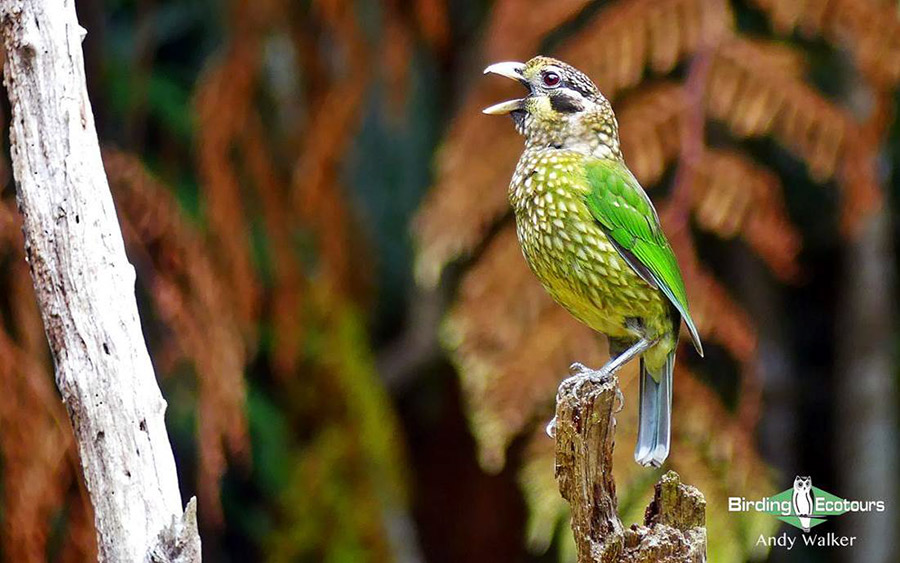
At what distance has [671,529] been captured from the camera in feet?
7.13

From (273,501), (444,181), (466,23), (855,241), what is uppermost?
(466,23)

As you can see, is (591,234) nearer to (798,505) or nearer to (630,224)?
(630,224)

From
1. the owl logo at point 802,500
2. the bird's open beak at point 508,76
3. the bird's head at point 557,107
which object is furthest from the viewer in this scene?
the owl logo at point 802,500

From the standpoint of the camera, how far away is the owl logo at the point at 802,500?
9.57ft

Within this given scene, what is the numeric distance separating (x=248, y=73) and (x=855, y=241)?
2.50 metres

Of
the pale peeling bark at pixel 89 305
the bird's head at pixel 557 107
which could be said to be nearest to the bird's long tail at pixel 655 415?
the bird's head at pixel 557 107

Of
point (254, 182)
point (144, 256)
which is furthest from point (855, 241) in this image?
point (144, 256)

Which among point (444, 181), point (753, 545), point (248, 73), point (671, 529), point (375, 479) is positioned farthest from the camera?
point (375, 479)

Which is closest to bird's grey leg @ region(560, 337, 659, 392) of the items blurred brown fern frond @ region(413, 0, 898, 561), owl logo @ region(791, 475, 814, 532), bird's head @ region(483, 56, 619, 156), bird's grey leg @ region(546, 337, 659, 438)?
bird's grey leg @ region(546, 337, 659, 438)

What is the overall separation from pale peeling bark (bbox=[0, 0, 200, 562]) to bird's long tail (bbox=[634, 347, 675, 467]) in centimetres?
84

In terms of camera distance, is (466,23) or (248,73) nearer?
(248,73)

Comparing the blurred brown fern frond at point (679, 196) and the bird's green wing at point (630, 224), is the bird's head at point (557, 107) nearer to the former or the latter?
the bird's green wing at point (630, 224)

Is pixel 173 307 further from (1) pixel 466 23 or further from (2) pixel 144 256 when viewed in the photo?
(1) pixel 466 23

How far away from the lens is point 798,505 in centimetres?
299
